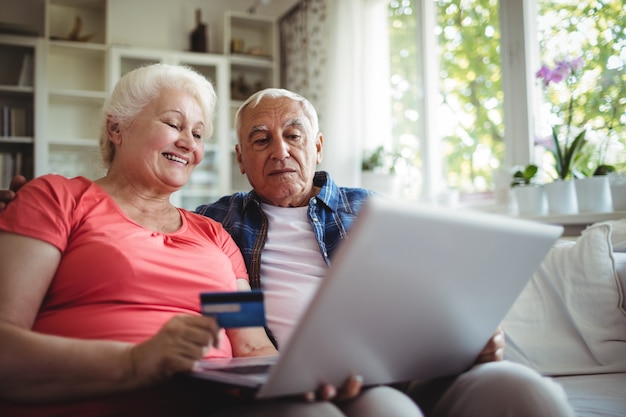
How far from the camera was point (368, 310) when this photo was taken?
Answer: 692 millimetres

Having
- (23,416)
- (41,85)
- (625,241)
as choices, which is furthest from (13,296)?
(41,85)

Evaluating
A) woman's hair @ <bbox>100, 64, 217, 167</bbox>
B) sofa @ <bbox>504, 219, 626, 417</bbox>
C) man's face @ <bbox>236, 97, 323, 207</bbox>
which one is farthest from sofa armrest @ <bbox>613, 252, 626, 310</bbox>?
woman's hair @ <bbox>100, 64, 217, 167</bbox>

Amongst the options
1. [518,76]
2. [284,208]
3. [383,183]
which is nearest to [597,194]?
[518,76]

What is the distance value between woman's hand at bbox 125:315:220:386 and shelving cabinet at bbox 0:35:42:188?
11.7 feet

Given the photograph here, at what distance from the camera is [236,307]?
2.41 feet

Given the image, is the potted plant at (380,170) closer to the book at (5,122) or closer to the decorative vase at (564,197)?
the decorative vase at (564,197)

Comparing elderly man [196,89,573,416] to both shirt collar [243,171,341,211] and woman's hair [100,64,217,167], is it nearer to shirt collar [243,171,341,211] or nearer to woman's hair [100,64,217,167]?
shirt collar [243,171,341,211]

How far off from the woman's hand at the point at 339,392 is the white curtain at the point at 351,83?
9.05 feet

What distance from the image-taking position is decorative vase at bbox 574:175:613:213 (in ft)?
6.85

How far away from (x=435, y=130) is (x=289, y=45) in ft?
5.85

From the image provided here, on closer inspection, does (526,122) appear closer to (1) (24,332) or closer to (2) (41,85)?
(1) (24,332)

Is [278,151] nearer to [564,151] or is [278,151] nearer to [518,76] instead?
[564,151]

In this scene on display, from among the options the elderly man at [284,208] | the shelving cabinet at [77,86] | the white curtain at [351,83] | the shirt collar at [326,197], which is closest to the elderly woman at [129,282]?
the elderly man at [284,208]

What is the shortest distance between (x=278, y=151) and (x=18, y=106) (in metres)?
3.37
